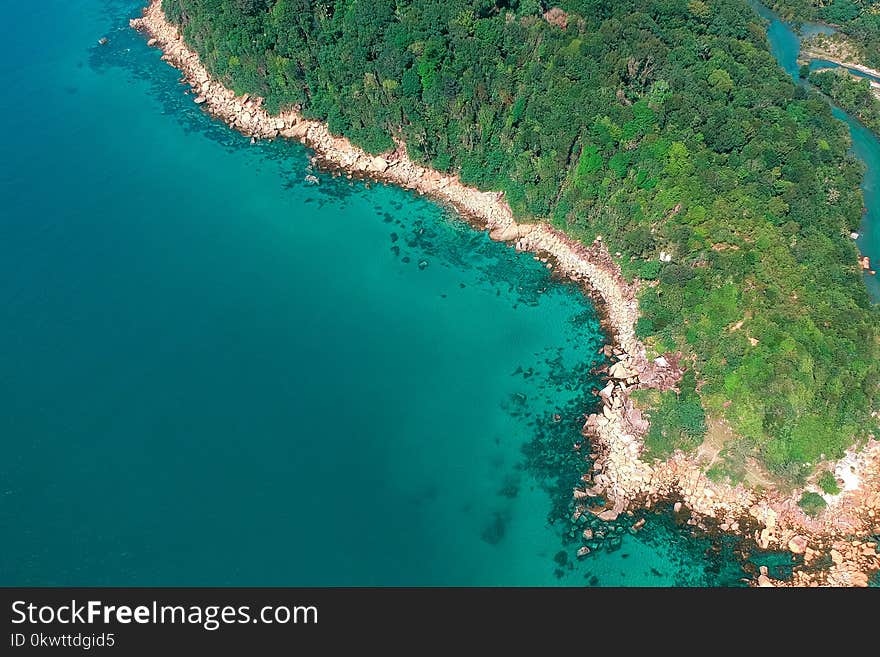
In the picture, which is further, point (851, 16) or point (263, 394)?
point (851, 16)

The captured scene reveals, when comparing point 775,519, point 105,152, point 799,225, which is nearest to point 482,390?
point 775,519

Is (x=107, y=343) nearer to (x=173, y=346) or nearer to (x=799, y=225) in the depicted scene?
(x=173, y=346)

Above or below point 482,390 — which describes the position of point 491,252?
above

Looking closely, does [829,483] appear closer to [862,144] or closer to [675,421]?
[675,421]

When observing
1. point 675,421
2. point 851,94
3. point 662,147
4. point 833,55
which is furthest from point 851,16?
point 675,421

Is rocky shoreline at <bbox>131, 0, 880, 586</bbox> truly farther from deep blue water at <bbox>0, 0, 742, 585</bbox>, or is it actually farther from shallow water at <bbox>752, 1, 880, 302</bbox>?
shallow water at <bbox>752, 1, 880, 302</bbox>

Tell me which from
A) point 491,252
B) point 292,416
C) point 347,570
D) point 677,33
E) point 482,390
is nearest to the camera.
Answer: point 347,570
